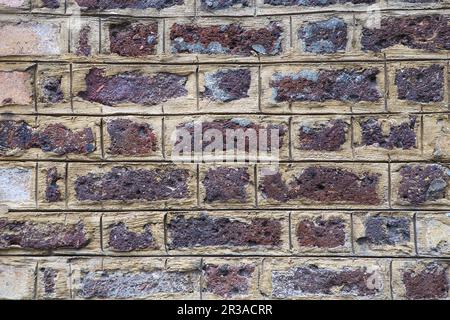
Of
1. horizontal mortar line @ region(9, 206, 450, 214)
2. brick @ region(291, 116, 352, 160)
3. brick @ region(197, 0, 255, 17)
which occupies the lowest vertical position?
horizontal mortar line @ region(9, 206, 450, 214)

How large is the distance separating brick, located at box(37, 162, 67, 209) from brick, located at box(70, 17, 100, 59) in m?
0.31

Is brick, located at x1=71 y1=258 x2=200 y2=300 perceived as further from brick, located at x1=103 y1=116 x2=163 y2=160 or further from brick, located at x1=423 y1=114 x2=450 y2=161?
brick, located at x1=423 y1=114 x2=450 y2=161

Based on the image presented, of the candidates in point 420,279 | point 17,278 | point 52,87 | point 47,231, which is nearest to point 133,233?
point 47,231

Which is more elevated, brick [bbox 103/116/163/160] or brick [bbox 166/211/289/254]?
brick [bbox 103/116/163/160]

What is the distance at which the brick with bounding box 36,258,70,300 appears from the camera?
64.7 inches

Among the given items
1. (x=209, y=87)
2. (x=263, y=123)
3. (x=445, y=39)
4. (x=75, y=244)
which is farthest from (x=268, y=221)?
(x=445, y=39)

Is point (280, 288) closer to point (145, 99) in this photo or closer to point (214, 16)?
point (145, 99)

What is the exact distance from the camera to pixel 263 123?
5.33 feet

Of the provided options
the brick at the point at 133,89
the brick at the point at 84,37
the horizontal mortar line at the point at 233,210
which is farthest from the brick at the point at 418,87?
the brick at the point at 84,37

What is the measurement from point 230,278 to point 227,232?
0.42 ft

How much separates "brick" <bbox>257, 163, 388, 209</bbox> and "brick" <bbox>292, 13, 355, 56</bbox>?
0.31 meters

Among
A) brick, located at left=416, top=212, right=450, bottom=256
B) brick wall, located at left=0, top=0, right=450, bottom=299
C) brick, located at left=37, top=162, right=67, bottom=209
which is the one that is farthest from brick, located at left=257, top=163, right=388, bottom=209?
brick, located at left=37, top=162, right=67, bottom=209

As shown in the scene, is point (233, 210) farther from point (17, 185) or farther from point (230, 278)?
point (17, 185)

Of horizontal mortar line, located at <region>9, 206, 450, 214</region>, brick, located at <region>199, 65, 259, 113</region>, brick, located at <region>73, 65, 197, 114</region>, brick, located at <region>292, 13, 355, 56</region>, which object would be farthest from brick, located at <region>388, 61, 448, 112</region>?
brick, located at <region>73, 65, 197, 114</region>
